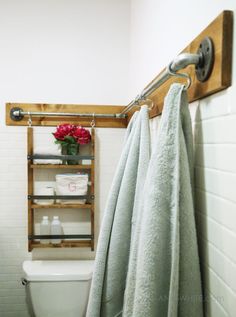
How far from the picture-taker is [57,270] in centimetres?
160

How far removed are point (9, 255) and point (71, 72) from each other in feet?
3.67

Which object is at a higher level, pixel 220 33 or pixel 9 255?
pixel 220 33

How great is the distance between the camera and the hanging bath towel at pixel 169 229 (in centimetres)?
59

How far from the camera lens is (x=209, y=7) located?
64 centimetres

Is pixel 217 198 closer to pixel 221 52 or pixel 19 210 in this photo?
pixel 221 52

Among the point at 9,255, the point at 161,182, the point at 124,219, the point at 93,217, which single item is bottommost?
the point at 9,255

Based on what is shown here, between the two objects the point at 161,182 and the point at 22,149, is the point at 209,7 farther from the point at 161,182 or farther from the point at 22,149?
the point at 22,149

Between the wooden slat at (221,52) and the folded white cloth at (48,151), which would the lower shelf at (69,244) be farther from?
the wooden slat at (221,52)

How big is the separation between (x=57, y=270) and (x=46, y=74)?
3.55ft

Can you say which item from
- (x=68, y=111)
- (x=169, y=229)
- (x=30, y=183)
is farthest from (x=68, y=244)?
(x=169, y=229)

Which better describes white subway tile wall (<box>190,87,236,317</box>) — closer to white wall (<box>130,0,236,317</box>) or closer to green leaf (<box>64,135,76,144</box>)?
white wall (<box>130,0,236,317</box>)

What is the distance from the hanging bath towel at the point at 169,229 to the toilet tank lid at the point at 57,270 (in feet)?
3.37

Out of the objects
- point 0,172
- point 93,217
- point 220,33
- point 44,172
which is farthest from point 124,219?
point 0,172

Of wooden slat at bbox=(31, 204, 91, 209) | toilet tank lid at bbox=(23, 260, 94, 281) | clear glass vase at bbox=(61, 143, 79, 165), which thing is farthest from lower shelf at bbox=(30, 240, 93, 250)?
clear glass vase at bbox=(61, 143, 79, 165)
